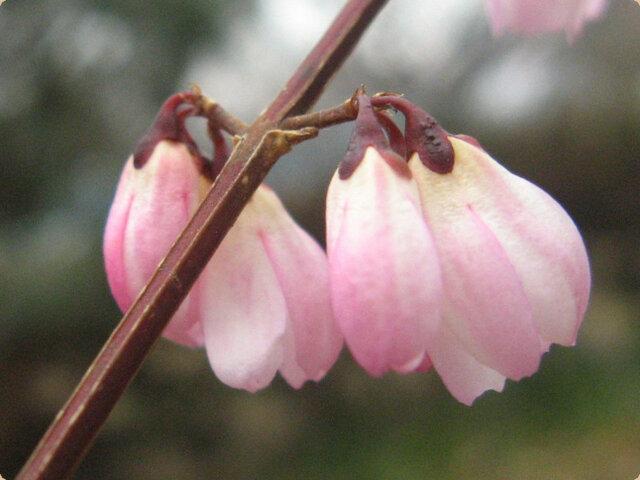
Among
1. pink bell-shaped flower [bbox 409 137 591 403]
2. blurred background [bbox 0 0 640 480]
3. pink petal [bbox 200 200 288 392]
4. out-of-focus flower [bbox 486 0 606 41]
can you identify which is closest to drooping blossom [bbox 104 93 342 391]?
pink petal [bbox 200 200 288 392]

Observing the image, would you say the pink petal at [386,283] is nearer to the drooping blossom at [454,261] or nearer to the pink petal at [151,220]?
the drooping blossom at [454,261]

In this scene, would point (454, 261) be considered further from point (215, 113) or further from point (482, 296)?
point (215, 113)

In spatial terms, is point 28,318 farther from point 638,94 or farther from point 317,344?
point 638,94

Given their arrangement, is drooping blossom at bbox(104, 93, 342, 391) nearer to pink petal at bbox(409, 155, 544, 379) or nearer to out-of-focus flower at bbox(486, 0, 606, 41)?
pink petal at bbox(409, 155, 544, 379)

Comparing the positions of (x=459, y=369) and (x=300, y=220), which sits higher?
(x=459, y=369)

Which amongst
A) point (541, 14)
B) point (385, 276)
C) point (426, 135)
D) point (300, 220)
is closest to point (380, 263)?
point (385, 276)

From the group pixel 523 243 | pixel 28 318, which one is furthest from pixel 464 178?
pixel 28 318

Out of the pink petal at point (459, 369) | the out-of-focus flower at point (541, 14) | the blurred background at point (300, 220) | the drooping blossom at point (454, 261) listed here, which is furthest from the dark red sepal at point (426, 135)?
the blurred background at point (300, 220)
